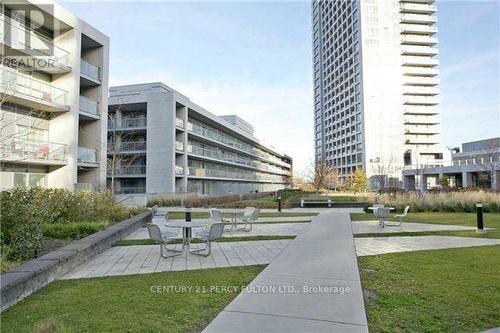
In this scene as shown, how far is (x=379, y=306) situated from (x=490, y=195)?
20135mm

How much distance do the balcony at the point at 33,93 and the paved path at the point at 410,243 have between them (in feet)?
55.2

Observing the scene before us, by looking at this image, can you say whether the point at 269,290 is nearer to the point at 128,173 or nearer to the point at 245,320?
the point at 245,320

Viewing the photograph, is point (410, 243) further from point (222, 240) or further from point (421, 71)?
point (421, 71)

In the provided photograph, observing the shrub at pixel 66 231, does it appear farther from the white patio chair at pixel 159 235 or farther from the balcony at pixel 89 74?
the balcony at pixel 89 74

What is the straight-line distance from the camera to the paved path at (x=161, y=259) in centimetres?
730

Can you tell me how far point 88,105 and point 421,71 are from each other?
9048cm

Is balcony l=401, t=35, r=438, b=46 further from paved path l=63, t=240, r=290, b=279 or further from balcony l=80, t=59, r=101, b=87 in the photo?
paved path l=63, t=240, r=290, b=279

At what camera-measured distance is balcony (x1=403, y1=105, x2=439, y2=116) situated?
90812mm

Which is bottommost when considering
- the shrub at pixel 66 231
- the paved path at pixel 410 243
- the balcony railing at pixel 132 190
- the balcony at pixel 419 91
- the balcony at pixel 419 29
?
the paved path at pixel 410 243

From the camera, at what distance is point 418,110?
9138cm

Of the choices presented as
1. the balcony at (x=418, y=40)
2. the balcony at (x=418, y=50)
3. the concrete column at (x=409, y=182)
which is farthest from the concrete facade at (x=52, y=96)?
the balcony at (x=418, y=40)

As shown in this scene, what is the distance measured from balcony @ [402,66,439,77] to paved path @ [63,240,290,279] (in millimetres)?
95466

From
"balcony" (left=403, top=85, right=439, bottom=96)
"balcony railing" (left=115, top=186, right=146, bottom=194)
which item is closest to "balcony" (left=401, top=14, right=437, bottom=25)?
"balcony" (left=403, top=85, right=439, bottom=96)

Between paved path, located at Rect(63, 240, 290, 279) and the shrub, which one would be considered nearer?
paved path, located at Rect(63, 240, 290, 279)
